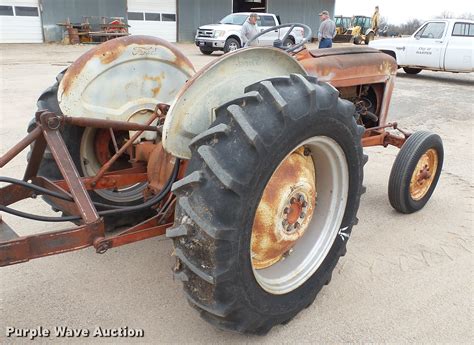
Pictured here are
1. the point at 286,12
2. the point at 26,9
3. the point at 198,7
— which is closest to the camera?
the point at 26,9

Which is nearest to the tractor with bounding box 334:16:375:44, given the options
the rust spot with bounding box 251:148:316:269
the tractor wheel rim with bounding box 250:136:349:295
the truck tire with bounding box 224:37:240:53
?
the truck tire with bounding box 224:37:240:53

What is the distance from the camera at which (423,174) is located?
3.71 metres

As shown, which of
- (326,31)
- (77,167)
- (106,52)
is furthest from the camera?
(326,31)

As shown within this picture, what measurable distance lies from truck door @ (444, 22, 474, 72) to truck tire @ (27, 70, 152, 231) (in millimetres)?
11378

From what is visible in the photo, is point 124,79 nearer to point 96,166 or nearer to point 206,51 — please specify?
point 96,166

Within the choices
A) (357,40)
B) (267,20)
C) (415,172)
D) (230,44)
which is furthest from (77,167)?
(357,40)

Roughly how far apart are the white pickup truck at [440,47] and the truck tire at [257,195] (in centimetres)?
1128

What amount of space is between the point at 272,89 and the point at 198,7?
75.6 ft

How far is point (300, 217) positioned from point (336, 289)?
60 cm

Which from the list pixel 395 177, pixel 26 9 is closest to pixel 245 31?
pixel 395 177

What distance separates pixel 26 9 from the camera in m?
19.0

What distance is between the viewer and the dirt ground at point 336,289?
2.30 m

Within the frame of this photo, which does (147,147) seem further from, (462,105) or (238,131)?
(462,105)

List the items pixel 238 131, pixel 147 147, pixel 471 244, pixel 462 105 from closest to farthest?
pixel 238 131
pixel 147 147
pixel 471 244
pixel 462 105
